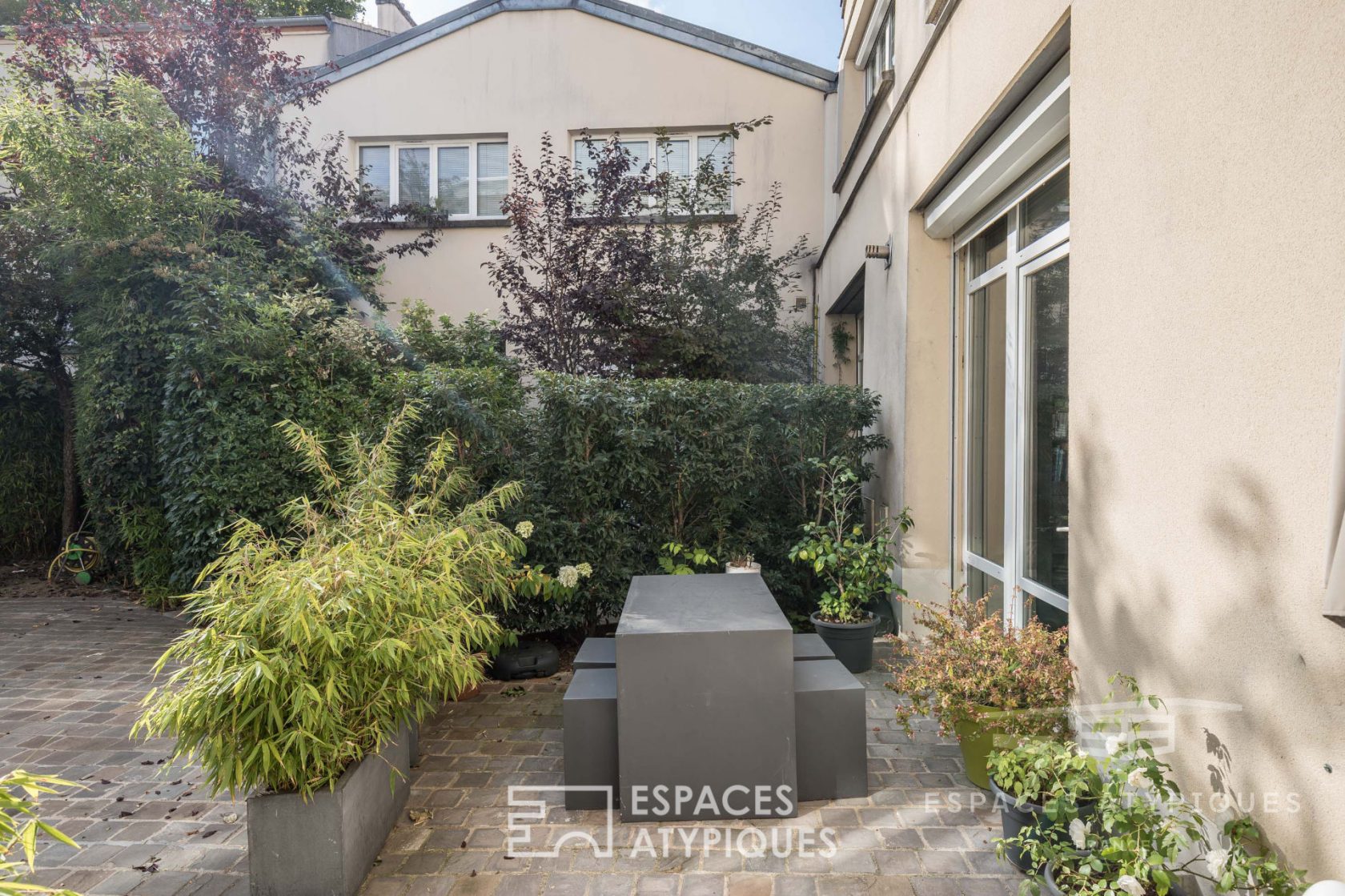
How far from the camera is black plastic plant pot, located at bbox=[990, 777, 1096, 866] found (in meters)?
2.50

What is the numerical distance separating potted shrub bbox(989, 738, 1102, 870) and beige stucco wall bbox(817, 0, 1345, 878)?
30 centimetres

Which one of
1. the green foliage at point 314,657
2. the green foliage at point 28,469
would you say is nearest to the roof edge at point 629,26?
the green foliage at point 28,469

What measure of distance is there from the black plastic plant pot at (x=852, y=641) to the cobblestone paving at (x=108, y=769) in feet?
11.5

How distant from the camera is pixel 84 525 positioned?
27.9ft

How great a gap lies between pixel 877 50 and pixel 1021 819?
7555 millimetres

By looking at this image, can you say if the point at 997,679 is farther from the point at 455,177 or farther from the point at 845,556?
the point at 455,177

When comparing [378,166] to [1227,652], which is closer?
[1227,652]

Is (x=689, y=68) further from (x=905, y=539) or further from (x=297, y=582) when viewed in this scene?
(x=297, y=582)

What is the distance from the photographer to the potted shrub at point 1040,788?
2.30 meters

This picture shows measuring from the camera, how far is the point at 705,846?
293 centimetres

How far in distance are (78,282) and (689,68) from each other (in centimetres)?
743

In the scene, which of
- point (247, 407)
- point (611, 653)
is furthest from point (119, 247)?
point (611, 653)

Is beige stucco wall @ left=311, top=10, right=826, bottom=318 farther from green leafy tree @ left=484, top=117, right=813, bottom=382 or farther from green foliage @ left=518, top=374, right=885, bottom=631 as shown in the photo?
green foliage @ left=518, top=374, right=885, bottom=631

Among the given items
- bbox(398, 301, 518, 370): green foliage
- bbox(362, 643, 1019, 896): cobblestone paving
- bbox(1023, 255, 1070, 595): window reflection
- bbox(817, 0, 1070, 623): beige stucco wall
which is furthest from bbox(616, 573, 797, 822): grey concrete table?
bbox(398, 301, 518, 370): green foliage
